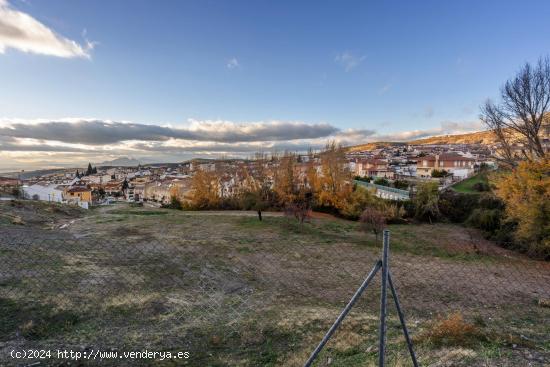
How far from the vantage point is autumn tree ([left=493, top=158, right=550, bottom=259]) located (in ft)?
42.7

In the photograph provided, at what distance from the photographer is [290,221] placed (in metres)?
20.8

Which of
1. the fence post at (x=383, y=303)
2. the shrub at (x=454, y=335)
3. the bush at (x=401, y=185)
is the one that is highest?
the fence post at (x=383, y=303)

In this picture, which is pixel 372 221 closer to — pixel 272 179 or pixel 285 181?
pixel 285 181

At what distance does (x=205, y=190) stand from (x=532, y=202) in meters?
28.1

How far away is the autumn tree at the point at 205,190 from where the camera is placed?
31.9m

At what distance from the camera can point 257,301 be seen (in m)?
6.22

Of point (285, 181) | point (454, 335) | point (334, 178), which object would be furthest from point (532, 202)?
point (285, 181)

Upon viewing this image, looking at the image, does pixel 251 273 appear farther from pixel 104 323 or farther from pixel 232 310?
pixel 104 323

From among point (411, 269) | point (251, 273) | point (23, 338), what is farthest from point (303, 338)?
point (411, 269)

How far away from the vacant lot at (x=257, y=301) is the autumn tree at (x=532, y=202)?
141 centimetres

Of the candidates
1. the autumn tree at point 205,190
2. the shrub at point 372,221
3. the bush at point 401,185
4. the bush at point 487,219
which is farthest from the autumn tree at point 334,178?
the autumn tree at point 205,190

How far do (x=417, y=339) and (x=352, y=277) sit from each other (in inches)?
196

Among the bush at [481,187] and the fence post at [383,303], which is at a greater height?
the fence post at [383,303]

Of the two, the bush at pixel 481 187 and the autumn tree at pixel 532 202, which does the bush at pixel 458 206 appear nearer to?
the bush at pixel 481 187
